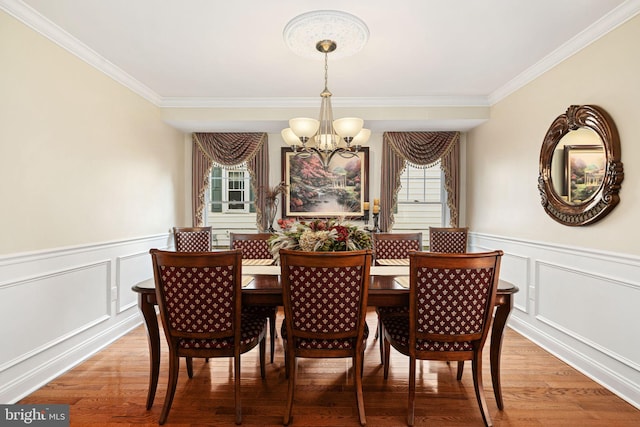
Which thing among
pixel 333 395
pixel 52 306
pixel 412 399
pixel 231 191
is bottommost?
pixel 333 395

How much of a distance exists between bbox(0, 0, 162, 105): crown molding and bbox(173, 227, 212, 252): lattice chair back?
1.62 m

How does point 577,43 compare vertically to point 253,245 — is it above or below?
above

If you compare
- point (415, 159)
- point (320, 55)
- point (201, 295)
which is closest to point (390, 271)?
point (201, 295)

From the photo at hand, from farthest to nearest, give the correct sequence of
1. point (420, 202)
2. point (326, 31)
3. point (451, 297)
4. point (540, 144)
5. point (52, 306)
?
point (420, 202)
point (540, 144)
point (52, 306)
point (326, 31)
point (451, 297)

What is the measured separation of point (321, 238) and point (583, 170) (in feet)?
7.04

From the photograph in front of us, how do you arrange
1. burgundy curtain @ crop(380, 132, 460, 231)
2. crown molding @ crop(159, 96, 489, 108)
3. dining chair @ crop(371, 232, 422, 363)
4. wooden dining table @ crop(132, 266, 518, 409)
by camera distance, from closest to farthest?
wooden dining table @ crop(132, 266, 518, 409), dining chair @ crop(371, 232, 422, 363), crown molding @ crop(159, 96, 489, 108), burgundy curtain @ crop(380, 132, 460, 231)

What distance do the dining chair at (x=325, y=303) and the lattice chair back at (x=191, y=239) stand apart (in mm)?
2593

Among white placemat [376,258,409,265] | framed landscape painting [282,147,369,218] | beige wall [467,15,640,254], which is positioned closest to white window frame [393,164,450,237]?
beige wall [467,15,640,254]

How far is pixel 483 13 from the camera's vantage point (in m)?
2.38

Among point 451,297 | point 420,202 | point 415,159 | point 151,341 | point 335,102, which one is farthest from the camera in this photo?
point 420,202

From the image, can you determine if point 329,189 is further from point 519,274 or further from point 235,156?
point 519,274

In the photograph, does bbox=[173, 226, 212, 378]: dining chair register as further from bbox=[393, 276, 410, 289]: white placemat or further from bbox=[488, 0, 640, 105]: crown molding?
bbox=[488, 0, 640, 105]: crown molding

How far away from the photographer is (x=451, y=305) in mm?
1920

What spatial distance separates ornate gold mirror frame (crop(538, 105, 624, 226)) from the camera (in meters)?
2.43
